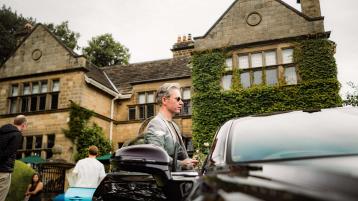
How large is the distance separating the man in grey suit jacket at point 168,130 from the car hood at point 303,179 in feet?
4.58

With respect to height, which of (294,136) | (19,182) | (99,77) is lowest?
(19,182)

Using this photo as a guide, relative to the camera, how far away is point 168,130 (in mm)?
3000

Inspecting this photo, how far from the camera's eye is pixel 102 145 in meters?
17.7

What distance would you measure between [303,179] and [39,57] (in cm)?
2042

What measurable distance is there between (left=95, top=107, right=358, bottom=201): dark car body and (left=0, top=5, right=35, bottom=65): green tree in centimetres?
3594

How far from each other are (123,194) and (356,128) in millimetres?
1589

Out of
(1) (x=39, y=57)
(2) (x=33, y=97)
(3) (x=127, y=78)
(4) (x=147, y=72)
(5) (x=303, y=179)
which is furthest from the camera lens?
(3) (x=127, y=78)

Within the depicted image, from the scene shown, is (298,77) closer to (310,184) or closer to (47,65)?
(47,65)

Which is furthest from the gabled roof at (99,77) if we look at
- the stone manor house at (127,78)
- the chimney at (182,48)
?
the chimney at (182,48)

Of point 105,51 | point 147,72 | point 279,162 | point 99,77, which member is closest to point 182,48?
point 147,72

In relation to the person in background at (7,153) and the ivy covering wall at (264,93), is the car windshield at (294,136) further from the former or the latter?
the ivy covering wall at (264,93)

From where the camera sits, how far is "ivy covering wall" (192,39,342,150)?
14898 millimetres

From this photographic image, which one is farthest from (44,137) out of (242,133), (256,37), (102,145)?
(242,133)

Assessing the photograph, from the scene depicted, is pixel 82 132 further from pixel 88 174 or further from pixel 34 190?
pixel 88 174
